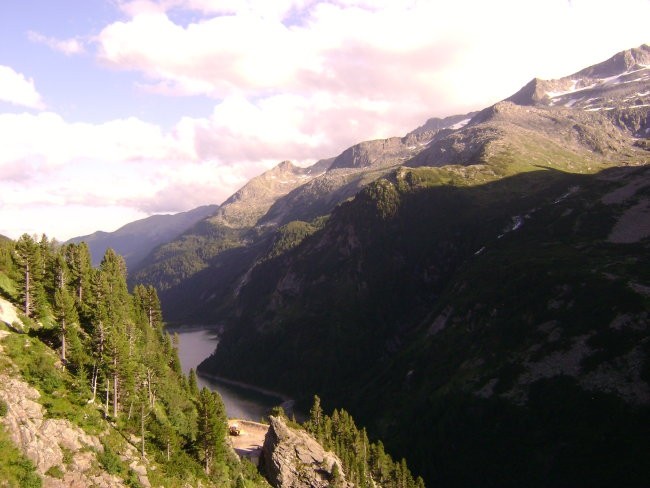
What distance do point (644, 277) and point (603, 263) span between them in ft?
67.4

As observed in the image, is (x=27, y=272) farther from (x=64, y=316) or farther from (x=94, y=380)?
(x=94, y=380)

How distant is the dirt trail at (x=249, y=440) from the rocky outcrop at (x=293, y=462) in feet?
34.3

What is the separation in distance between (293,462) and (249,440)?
26472mm

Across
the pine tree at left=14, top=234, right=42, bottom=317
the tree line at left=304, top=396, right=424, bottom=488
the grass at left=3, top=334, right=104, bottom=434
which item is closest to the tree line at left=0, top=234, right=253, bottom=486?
the pine tree at left=14, top=234, right=42, bottom=317

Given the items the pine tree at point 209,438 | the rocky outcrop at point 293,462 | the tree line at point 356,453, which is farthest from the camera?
the tree line at point 356,453

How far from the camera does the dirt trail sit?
100 m

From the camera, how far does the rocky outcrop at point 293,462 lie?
84.8 metres

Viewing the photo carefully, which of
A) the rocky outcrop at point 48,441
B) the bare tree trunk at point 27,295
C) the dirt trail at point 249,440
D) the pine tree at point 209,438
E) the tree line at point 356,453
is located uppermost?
the bare tree trunk at point 27,295

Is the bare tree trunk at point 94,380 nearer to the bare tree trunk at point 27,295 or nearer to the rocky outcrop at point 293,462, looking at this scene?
the bare tree trunk at point 27,295

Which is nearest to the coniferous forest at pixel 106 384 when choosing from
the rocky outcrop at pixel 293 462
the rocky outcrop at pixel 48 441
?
the rocky outcrop at pixel 48 441

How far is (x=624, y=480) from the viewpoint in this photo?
96.6 meters

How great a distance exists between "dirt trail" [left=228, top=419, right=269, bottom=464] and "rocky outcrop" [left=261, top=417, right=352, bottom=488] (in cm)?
1047

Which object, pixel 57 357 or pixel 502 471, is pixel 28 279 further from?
pixel 502 471

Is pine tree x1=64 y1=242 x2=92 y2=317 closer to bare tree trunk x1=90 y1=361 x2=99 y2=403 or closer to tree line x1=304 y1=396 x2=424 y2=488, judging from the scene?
bare tree trunk x1=90 y1=361 x2=99 y2=403
